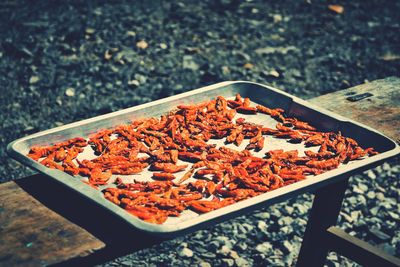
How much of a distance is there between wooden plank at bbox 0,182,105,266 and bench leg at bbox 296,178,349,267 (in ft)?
4.73

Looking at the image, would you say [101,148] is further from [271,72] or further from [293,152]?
[271,72]

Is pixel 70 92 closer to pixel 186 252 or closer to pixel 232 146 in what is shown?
pixel 186 252

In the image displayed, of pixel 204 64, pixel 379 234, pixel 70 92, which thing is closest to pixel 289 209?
pixel 379 234

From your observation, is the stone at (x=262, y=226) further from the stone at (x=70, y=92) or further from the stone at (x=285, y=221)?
the stone at (x=70, y=92)

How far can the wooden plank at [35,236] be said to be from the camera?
201 centimetres

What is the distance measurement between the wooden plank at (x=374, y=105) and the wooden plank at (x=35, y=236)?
1.82 meters

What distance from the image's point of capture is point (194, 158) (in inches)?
105

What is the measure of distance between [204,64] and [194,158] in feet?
12.1

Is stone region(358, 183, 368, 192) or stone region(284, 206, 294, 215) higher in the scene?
stone region(358, 183, 368, 192)

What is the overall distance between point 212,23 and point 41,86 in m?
2.46

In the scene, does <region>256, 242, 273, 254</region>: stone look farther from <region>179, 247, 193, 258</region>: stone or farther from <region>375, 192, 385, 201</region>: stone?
<region>375, 192, 385, 201</region>: stone

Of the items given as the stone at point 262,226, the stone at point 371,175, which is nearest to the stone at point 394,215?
the stone at point 371,175

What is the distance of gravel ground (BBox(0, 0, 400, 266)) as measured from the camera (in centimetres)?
412

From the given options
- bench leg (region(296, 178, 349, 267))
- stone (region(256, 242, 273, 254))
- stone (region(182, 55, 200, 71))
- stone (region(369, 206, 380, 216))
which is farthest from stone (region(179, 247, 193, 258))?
stone (region(182, 55, 200, 71))
